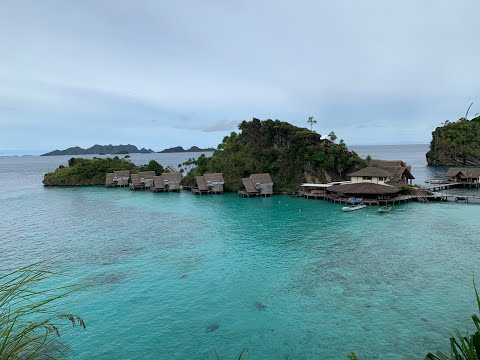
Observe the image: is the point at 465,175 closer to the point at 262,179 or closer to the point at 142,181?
the point at 262,179

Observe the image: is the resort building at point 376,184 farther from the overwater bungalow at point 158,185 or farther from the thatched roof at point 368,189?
the overwater bungalow at point 158,185

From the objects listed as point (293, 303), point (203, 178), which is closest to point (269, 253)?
point (293, 303)

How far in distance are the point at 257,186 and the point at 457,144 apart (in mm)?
92509

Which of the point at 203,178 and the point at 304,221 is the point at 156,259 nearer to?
the point at 304,221

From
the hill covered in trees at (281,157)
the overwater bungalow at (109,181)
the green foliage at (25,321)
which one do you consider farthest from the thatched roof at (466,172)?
the overwater bungalow at (109,181)

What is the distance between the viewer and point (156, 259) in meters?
28.9

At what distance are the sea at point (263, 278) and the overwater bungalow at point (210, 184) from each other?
19161mm

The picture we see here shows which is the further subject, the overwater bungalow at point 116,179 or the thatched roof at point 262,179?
the overwater bungalow at point 116,179

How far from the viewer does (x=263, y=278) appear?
24375 millimetres

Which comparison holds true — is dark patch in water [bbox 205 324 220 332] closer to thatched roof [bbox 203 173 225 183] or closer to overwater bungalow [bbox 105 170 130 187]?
thatched roof [bbox 203 173 225 183]

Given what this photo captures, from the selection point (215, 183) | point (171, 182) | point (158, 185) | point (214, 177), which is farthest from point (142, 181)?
point (215, 183)

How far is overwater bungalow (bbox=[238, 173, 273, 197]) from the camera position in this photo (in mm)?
61312

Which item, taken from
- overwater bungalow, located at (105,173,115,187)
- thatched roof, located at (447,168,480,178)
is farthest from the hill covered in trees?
thatched roof, located at (447,168,480,178)

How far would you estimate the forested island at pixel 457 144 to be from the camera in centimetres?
11225
